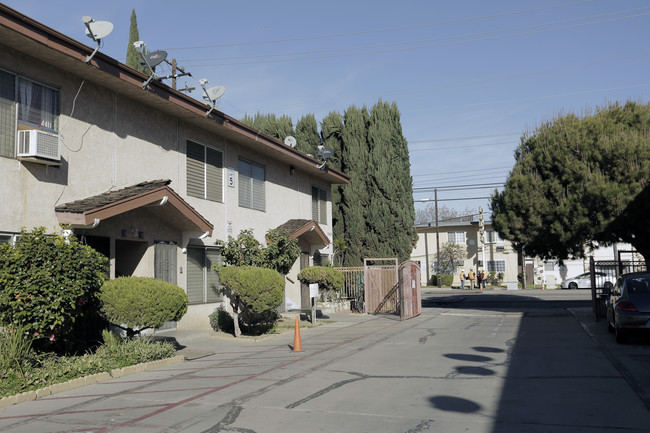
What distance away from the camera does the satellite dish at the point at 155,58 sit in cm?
1454

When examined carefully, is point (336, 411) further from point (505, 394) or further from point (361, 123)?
point (361, 123)

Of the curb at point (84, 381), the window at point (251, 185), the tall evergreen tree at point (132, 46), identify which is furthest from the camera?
the tall evergreen tree at point (132, 46)

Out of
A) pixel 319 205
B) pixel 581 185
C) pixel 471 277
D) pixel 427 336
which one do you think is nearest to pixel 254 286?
pixel 427 336

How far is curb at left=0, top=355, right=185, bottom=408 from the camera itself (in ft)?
27.9

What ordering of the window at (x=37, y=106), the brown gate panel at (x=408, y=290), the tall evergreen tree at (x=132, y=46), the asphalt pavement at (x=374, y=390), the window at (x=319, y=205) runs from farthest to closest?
the tall evergreen tree at (x=132, y=46) < the window at (x=319, y=205) < the brown gate panel at (x=408, y=290) < the window at (x=37, y=106) < the asphalt pavement at (x=374, y=390)

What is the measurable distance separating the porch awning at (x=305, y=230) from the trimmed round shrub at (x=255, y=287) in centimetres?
466

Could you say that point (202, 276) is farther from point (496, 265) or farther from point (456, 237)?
point (496, 265)

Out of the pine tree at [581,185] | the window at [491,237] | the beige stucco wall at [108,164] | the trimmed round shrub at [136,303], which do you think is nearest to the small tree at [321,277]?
the beige stucco wall at [108,164]

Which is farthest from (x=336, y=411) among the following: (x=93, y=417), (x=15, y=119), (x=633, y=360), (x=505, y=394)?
(x=15, y=119)

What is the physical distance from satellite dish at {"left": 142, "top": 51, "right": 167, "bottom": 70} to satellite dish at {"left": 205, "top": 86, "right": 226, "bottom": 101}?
2143 millimetres

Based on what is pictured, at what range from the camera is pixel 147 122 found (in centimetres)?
1535

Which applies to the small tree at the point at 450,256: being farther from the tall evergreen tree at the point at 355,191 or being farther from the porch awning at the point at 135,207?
the porch awning at the point at 135,207

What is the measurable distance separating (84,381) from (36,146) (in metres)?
4.65

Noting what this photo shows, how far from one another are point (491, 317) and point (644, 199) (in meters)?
6.69
